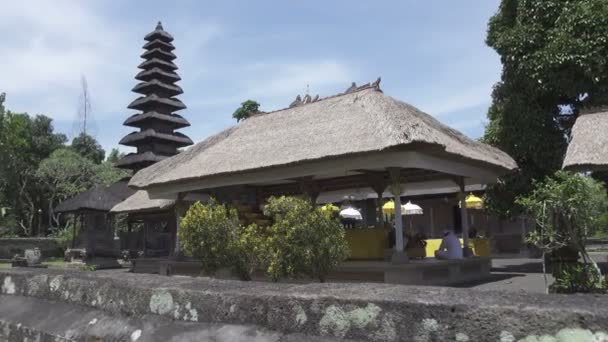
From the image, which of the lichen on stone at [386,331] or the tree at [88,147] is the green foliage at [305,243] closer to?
the lichen on stone at [386,331]

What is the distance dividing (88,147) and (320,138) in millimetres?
47141

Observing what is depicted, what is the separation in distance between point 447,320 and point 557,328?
1.28 ft

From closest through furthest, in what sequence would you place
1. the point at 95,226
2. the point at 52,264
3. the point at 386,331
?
the point at 386,331
the point at 52,264
the point at 95,226

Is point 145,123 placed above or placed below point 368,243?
above

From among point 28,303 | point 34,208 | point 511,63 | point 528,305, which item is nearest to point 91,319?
point 28,303

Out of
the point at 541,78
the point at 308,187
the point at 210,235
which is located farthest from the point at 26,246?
the point at 541,78

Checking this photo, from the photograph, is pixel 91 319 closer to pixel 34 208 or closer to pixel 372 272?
pixel 372 272

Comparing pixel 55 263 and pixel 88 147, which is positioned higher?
pixel 88 147

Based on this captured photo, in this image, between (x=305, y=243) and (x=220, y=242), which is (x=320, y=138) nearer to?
(x=220, y=242)

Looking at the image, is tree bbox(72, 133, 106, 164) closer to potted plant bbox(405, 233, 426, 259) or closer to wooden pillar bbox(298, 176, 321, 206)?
wooden pillar bbox(298, 176, 321, 206)

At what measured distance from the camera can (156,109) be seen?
39250 millimetres

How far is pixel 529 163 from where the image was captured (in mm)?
17016

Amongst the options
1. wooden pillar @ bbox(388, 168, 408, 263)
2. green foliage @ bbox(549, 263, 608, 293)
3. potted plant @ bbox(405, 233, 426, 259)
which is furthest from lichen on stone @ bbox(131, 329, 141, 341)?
potted plant @ bbox(405, 233, 426, 259)

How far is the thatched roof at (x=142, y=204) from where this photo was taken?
916 inches
